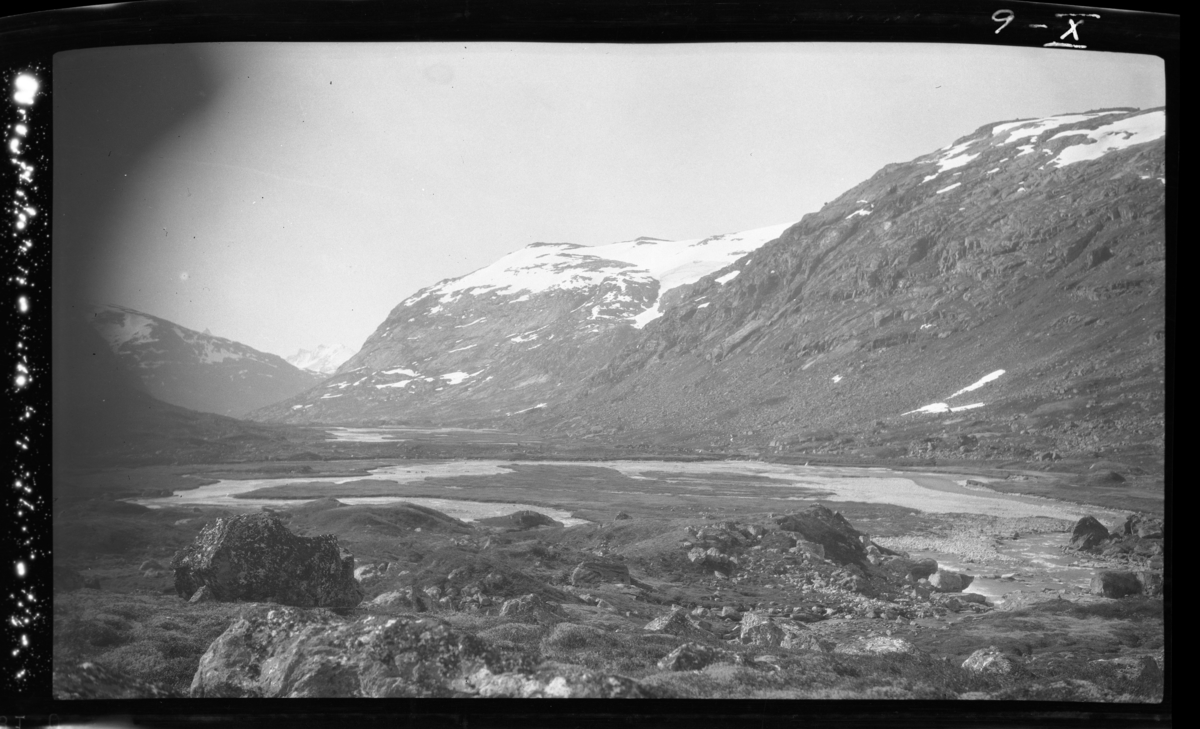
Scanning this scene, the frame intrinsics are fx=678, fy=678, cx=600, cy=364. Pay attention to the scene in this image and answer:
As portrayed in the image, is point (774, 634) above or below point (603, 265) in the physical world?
below


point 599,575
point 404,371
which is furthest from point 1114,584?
point 404,371

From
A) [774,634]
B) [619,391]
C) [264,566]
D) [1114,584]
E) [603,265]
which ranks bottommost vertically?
[774,634]

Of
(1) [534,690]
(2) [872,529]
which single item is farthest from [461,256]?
(2) [872,529]

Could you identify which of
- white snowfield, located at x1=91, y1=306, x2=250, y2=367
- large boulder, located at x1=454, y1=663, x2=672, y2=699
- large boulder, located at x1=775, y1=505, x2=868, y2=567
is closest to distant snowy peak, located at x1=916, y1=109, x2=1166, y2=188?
large boulder, located at x1=775, y1=505, x2=868, y2=567

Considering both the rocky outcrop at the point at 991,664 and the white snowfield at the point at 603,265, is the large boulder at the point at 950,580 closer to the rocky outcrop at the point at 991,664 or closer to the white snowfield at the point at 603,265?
the rocky outcrop at the point at 991,664

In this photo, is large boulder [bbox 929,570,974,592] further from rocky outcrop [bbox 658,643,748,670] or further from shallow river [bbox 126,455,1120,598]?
rocky outcrop [bbox 658,643,748,670]

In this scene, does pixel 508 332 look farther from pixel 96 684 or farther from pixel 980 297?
pixel 96 684
